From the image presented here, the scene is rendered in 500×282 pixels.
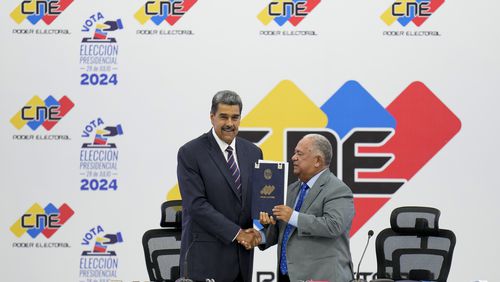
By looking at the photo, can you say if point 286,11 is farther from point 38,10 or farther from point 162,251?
point 162,251

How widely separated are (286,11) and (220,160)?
294 cm

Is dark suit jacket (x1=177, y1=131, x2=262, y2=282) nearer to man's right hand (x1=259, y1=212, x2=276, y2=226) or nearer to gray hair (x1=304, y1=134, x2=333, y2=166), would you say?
man's right hand (x1=259, y1=212, x2=276, y2=226)

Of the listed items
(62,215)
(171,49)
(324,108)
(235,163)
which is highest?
(171,49)

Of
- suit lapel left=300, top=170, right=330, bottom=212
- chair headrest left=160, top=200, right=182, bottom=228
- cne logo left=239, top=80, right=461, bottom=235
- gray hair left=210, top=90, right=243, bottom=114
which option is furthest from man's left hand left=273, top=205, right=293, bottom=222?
cne logo left=239, top=80, right=461, bottom=235

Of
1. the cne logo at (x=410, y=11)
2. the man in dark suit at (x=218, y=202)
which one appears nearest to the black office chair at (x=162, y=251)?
the man in dark suit at (x=218, y=202)

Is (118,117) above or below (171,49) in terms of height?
below

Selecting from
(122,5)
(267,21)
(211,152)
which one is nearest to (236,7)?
(267,21)

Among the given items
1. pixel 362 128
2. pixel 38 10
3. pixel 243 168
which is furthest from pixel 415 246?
pixel 38 10

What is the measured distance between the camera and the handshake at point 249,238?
4.28m

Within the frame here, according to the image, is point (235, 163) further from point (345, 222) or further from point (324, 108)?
point (324, 108)

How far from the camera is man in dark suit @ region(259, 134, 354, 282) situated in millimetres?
4137

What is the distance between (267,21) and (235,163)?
2830mm

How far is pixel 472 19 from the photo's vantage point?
7.02m

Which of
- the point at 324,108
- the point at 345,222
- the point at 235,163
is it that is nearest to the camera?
the point at 345,222
